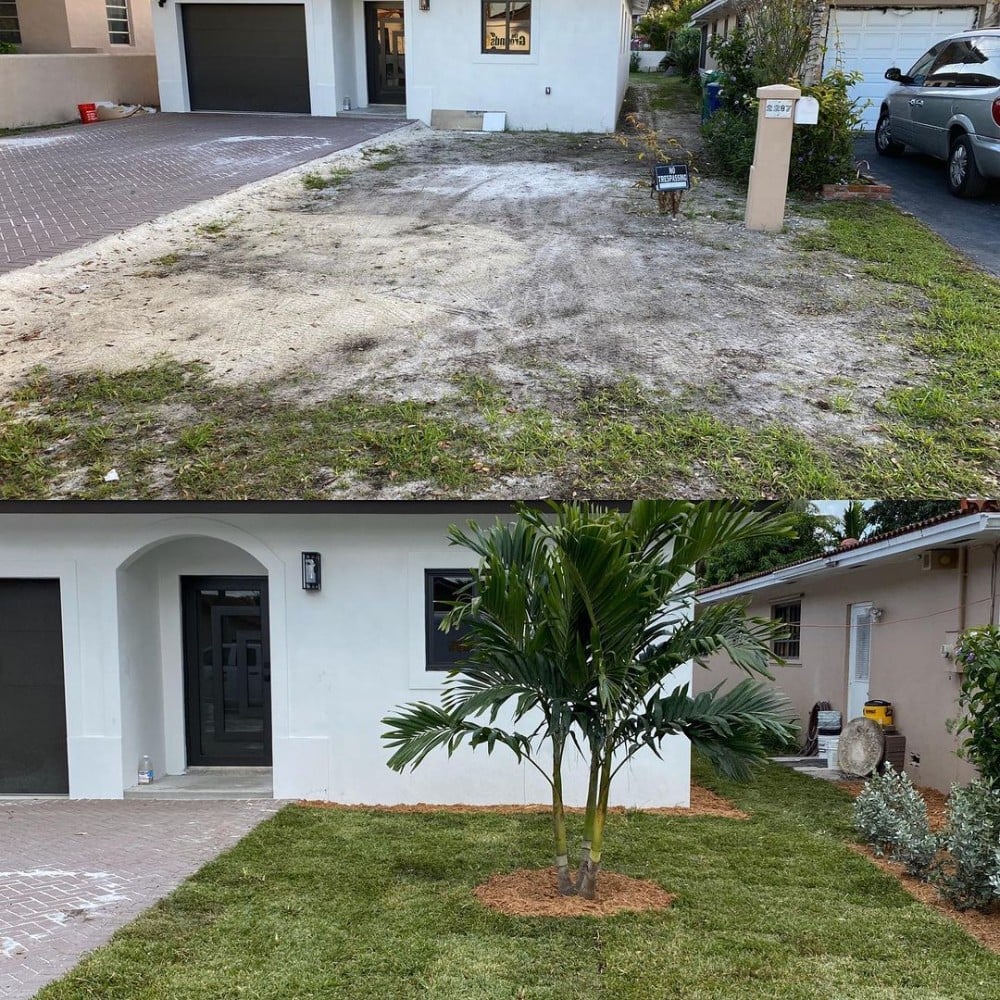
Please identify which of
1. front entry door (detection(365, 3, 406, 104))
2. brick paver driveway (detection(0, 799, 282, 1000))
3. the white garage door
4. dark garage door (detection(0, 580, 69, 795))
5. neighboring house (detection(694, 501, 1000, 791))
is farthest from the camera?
front entry door (detection(365, 3, 406, 104))

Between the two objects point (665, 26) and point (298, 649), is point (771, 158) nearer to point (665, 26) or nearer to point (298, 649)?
point (298, 649)

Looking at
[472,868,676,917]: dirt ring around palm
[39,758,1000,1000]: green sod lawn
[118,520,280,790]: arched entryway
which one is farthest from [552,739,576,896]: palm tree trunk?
[118,520,280,790]: arched entryway

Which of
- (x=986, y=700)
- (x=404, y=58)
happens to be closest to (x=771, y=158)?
(x=986, y=700)

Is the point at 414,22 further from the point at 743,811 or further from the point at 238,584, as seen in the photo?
the point at 743,811

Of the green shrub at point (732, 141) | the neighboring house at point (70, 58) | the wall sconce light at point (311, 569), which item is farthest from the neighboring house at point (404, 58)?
the wall sconce light at point (311, 569)

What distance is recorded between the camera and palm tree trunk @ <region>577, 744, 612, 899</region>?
18.3ft

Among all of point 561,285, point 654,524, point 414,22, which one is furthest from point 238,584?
point 414,22

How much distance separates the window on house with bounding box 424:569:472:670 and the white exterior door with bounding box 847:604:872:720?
6.71 metres

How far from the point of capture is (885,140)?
53.6 feet

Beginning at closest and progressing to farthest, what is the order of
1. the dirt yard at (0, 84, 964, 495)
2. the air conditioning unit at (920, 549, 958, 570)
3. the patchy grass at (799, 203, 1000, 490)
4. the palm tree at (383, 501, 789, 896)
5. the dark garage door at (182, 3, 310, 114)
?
the palm tree at (383, 501, 789, 896), the patchy grass at (799, 203, 1000, 490), the dirt yard at (0, 84, 964, 495), the air conditioning unit at (920, 549, 958, 570), the dark garage door at (182, 3, 310, 114)

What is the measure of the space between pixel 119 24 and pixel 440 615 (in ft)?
75.5

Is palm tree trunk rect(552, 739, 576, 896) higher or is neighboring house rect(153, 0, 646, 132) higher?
neighboring house rect(153, 0, 646, 132)

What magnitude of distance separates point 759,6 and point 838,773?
433 inches

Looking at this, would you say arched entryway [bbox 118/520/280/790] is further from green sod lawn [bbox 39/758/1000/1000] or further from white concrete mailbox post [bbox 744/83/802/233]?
white concrete mailbox post [bbox 744/83/802/233]
